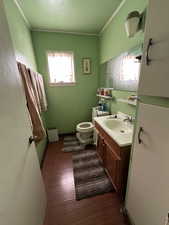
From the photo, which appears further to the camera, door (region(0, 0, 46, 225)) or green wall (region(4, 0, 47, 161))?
green wall (region(4, 0, 47, 161))

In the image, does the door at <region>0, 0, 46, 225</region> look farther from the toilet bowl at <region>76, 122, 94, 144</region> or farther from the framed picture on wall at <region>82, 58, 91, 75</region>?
the framed picture on wall at <region>82, 58, 91, 75</region>

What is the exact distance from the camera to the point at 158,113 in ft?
2.14

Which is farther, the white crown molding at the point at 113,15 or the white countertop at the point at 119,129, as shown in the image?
the white crown molding at the point at 113,15

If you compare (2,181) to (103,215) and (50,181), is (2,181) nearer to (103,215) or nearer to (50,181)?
(103,215)

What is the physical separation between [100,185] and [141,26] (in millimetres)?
2131

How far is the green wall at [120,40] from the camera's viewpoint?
4.30 feet

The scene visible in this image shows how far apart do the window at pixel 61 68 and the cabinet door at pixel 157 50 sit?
2285 mm

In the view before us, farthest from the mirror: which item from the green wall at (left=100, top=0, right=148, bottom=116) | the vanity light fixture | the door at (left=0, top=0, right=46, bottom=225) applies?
the door at (left=0, top=0, right=46, bottom=225)

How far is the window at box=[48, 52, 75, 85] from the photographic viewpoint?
2625 millimetres

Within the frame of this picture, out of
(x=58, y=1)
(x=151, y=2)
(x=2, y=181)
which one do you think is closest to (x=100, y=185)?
(x=2, y=181)

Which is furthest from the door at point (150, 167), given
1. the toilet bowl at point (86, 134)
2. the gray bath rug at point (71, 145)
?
the gray bath rug at point (71, 145)

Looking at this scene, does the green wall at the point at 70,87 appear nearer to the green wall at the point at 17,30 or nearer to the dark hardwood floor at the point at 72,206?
the green wall at the point at 17,30

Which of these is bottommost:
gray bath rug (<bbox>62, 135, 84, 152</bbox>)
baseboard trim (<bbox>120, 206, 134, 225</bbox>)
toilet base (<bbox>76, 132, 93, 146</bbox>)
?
gray bath rug (<bbox>62, 135, 84, 152</bbox>)

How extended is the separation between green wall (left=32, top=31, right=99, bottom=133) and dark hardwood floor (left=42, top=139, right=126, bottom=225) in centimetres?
151
